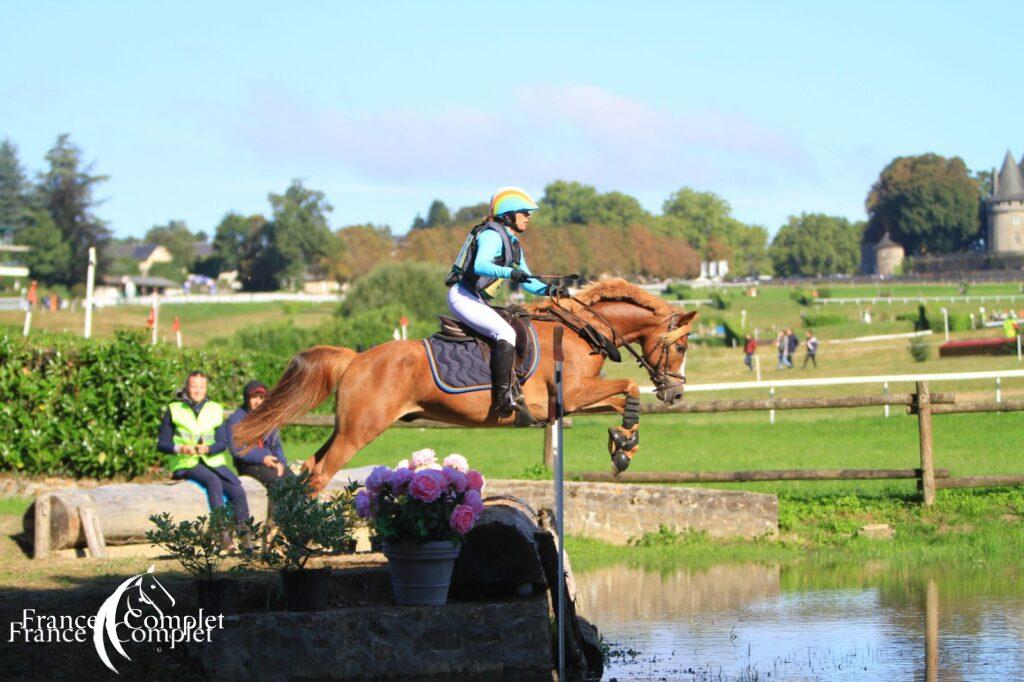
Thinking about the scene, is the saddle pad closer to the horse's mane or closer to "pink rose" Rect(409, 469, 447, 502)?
the horse's mane

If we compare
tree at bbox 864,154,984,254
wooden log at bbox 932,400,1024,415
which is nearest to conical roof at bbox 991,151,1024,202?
tree at bbox 864,154,984,254

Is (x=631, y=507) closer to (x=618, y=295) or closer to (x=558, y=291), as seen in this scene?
(x=618, y=295)

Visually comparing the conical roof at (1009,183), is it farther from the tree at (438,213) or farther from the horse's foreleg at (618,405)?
the horse's foreleg at (618,405)

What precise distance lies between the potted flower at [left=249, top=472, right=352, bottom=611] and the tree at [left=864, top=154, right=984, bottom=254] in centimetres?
15212

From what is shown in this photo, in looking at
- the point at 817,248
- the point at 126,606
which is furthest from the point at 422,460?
the point at 817,248

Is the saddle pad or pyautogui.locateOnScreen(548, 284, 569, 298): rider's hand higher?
pyautogui.locateOnScreen(548, 284, 569, 298): rider's hand

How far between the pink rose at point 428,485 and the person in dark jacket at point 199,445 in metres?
3.75

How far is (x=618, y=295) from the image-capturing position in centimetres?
1003

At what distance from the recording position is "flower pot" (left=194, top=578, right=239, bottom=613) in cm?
729

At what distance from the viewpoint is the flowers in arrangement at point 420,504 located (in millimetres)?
7301

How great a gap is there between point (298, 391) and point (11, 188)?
4794 inches

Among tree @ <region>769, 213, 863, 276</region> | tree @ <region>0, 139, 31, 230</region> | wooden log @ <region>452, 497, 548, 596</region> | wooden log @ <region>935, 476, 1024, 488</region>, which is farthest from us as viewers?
tree @ <region>769, 213, 863, 276</region>

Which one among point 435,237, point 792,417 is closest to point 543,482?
point 792,417

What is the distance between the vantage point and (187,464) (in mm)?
10805
